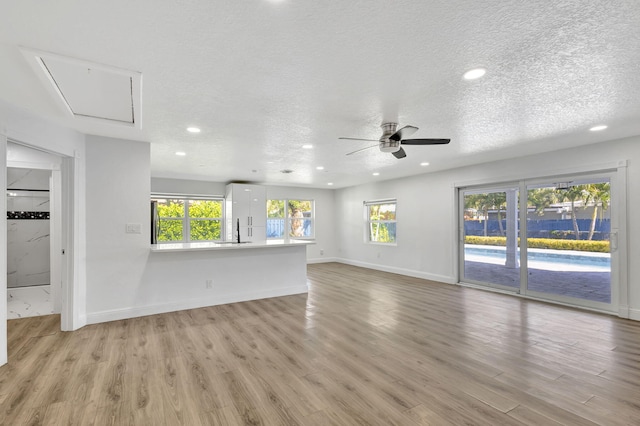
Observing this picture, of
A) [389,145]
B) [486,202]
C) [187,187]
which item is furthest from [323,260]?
[389,145]

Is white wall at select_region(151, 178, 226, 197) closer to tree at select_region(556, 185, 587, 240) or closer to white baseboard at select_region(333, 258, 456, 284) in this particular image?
white baseboard at select_region(333, 258, 456, 284)

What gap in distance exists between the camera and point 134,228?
13.2 feet

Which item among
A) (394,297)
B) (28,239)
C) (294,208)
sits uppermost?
(294,208)

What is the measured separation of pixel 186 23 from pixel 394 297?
185 inches

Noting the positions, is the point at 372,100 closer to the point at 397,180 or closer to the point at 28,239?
the point at 397,180

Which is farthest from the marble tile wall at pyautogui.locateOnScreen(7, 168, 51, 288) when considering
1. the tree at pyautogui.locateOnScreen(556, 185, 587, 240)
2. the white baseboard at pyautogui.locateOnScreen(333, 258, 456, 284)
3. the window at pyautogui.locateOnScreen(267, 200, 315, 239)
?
the tree at pyautogui.locateOnScreen(556, 185, 587, 240)

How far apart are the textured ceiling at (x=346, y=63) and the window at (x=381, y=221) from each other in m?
4.11

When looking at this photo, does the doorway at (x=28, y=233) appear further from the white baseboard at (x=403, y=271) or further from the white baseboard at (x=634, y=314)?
the white baseboard at (x=634, y=314)

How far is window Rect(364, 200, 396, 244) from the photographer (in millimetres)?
7885

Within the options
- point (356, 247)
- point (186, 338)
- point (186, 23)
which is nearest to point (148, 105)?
point (186, 23)

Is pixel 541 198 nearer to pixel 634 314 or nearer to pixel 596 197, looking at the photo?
pixel 596 197

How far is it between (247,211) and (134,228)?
147 inches

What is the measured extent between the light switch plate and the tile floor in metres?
1.63

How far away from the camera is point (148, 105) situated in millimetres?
2850
